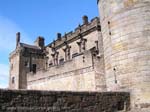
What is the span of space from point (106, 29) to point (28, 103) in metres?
7.19

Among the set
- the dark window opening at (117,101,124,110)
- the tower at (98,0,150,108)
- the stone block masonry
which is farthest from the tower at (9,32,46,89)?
the stone block masonry

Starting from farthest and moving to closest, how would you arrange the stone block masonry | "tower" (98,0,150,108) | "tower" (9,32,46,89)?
"tower" (9,32,46,89) → "tower" (98,0,150,108) → the stone block masonry

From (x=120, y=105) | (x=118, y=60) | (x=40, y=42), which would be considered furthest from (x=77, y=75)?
(x=40, y=42)

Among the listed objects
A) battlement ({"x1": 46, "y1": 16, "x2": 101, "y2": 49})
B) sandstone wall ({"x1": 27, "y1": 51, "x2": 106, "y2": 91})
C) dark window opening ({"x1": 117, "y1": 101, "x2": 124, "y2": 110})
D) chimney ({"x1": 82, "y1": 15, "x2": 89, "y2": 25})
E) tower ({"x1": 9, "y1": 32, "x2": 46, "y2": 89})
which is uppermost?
chimney ({"x1": 82, "y1": 15, "x2": 89, "y2": 25})

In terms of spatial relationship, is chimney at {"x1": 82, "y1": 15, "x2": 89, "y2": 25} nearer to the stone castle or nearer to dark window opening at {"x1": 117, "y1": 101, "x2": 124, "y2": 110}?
the stone castle

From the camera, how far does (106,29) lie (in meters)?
15.1

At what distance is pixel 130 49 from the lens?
13.4 meters

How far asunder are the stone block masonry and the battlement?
57.8 feet

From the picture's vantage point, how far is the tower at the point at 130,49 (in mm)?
12844

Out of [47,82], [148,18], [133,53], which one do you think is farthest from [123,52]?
[47,82]

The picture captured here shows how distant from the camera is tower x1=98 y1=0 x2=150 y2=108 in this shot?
42.1 ft

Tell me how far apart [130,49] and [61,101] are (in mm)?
4894

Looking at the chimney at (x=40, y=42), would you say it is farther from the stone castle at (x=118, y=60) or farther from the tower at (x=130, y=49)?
the tower at (x=130, y=49)

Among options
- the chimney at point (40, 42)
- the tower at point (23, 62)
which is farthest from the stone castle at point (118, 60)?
the chimney at point (40, 42)
